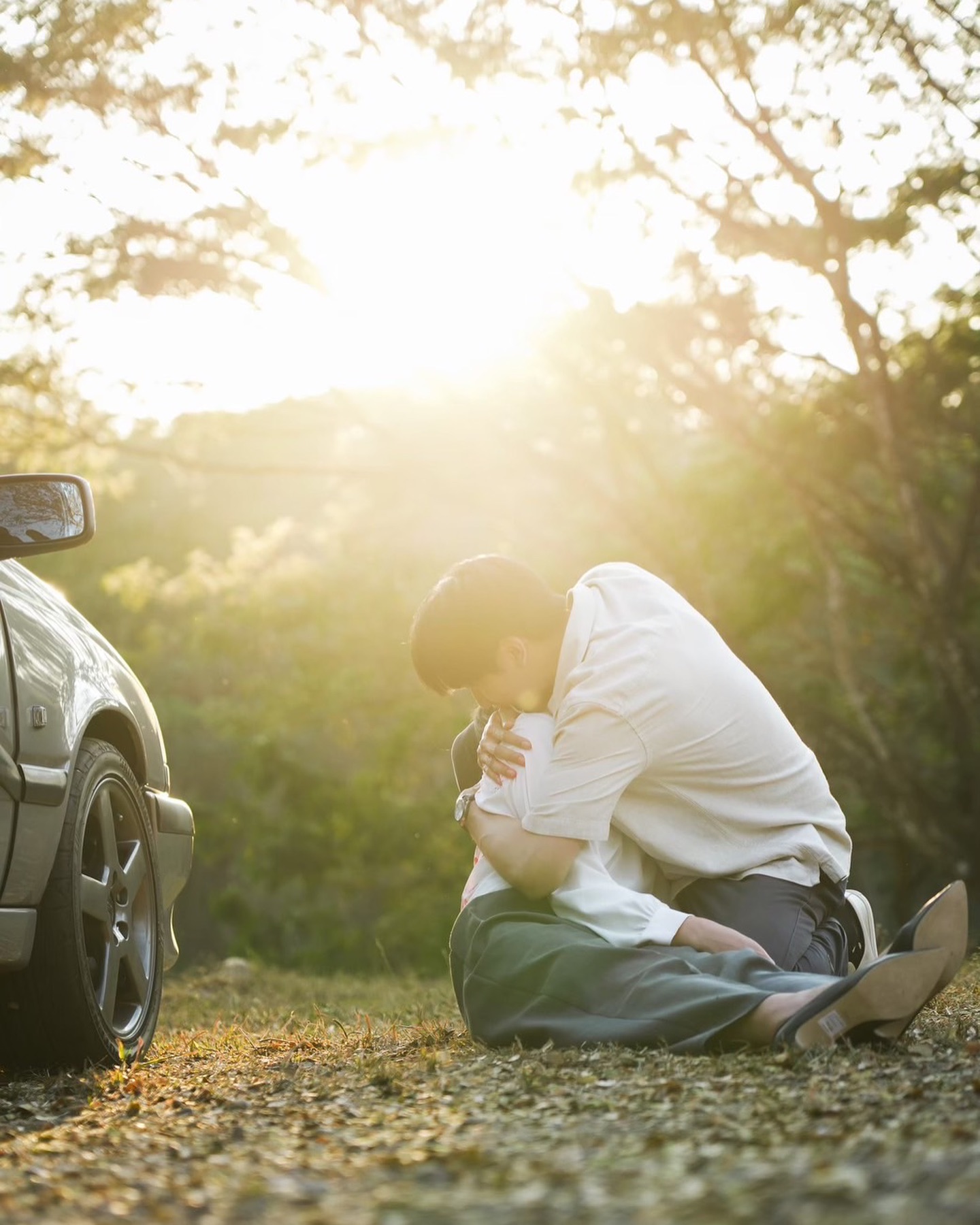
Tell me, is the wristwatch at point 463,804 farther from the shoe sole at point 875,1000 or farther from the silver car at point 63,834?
the shoe sole at point 875,1000

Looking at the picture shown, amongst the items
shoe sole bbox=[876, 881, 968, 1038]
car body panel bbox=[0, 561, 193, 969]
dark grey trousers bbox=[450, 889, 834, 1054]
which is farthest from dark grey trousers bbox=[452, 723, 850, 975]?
car body panel bbox=[0, 561, 193, 969]

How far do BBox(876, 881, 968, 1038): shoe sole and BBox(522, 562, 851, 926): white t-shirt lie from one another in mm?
710

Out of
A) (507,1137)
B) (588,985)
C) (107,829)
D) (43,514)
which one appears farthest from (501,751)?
(507,1137)

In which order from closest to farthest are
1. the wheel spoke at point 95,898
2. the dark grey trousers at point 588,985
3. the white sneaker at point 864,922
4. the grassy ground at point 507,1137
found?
the grassy ground at point 507,1137, the dark grey trousers at point 588,985, the wheel spoke at point 95,898, the white sneaker at point 864,922

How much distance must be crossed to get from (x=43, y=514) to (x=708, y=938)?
2.00 meters

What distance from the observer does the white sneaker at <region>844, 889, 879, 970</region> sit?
4.27 m

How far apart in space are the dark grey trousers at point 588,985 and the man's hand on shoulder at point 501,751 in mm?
317

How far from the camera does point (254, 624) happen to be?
50.7 ft

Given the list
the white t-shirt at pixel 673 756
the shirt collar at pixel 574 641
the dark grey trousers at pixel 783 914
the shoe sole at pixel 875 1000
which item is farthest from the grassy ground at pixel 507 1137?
the shirt collar at pixel 574 641

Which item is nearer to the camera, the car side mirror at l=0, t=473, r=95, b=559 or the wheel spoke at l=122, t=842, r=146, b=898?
the car side mirror at l=0, t=473, r=95, b=559

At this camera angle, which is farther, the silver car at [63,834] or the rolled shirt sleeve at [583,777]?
the rolled shirt sleeve at [583,777]

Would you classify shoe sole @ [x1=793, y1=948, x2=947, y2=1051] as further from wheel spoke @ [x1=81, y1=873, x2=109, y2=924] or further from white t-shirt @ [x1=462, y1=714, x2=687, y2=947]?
wheel spoke @ [x1=81, y1=873, x2=109, y2=924]

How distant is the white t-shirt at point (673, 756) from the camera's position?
371cm

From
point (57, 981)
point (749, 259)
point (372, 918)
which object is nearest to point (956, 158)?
point (749, 259)
